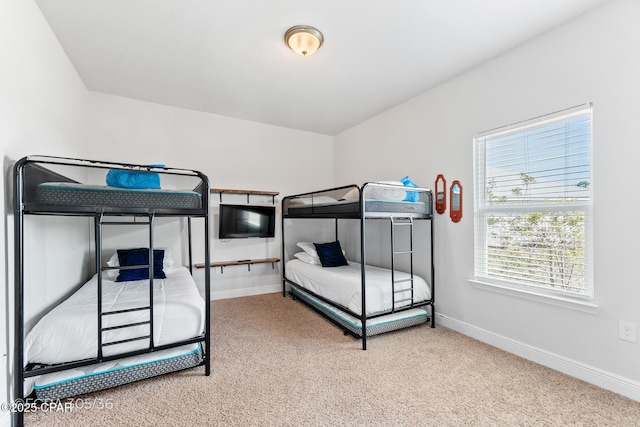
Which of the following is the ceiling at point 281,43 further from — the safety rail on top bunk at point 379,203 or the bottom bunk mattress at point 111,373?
the bottom bunk mattress at point 111,373

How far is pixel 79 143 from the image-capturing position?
2.98 metres

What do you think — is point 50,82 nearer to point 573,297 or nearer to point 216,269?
point 216,269

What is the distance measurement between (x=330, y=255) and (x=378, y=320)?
125cm

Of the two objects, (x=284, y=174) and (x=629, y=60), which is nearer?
(x=629, y=60)

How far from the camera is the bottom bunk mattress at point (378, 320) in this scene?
2.68 meters

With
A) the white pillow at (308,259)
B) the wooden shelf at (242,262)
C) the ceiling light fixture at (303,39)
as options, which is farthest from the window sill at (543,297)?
the wooden shelf at (242,262)

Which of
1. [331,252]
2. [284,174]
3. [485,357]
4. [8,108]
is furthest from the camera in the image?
[284,174]

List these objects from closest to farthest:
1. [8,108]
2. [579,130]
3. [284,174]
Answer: [8,108] < [579,130] < [284,174]

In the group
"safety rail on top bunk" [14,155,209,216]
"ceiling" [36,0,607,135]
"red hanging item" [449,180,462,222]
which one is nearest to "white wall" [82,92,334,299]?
"ceiling" [36,0,607,135]

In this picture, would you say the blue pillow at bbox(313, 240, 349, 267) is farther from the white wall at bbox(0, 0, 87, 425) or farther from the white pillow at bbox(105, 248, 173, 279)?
the white wall at bbox(0, 0, 87, 425)

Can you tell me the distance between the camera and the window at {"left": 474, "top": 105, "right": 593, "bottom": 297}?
2.10 meters

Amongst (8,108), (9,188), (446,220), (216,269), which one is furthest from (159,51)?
(446,220)

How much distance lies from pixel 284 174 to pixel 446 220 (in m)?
2.51

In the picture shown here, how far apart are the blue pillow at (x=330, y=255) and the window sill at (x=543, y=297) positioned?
1.61m
